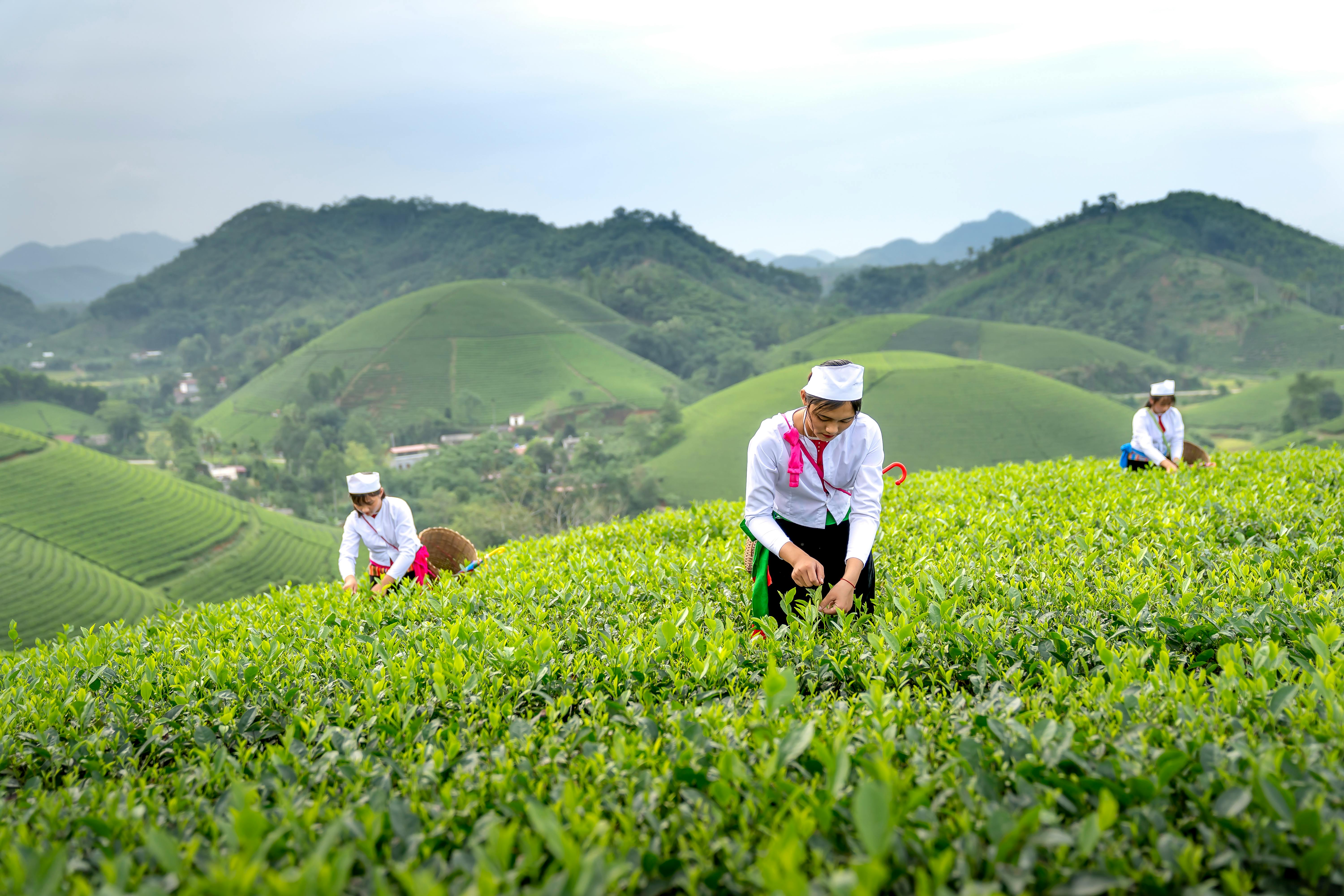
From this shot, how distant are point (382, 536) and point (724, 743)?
460 cm

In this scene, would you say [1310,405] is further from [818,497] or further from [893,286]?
[893,286]

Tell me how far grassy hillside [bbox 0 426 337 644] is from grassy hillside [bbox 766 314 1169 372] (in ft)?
251

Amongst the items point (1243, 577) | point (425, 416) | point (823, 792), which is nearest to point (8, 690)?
point (823, 792)

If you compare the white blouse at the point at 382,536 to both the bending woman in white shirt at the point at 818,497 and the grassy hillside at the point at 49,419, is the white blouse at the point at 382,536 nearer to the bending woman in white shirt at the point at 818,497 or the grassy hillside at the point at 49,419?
the bending woman in white shirt at the point at 818,497

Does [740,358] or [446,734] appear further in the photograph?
[740,358]

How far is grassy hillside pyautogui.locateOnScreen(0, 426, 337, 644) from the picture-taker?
42.2m

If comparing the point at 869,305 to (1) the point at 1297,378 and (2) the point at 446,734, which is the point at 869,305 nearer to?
(1) the point at 1297,378

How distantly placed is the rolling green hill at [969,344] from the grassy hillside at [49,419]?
280 feet

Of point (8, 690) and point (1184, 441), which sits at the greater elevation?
point (1184, 441)

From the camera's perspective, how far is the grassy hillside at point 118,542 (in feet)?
138

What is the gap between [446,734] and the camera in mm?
2539

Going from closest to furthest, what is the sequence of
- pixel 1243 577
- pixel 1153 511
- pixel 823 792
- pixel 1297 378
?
pixel 823 792, pixel 1243 577, pixel 1153 511, pixel 1297 378

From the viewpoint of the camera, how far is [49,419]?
93.6 metres

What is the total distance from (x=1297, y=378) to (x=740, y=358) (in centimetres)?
6574
